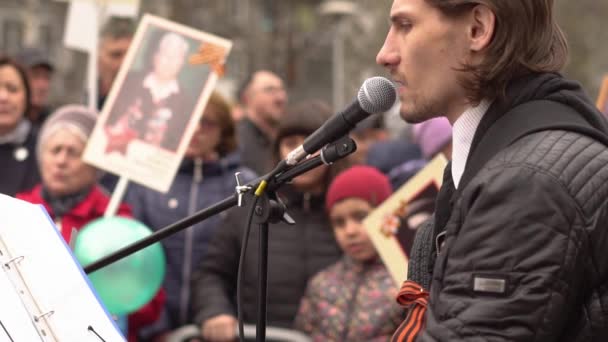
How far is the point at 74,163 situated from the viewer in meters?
5.60

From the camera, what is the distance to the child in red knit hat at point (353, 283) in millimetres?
4926

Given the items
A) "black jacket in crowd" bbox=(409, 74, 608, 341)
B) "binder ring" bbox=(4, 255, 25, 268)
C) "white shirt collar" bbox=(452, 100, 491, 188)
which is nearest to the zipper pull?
"binder ring" bbox=(4, 255, 25, 268)

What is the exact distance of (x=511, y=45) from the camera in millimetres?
2436

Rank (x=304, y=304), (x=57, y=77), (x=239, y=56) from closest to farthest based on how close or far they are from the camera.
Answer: (x=304, y=304)
(x=57, y=77)
(x=239, y=56)

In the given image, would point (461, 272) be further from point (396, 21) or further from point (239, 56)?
point (239, 56)

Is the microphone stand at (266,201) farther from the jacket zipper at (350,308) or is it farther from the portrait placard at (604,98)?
the portrait placard at (604,98)

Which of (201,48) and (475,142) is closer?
(475,142)

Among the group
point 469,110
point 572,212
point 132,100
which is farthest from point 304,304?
point 572,212

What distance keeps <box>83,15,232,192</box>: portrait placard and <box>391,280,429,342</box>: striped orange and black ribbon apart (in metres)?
2.91

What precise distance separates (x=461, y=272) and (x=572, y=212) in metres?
0.26

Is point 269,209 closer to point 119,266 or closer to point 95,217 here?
point 119,266

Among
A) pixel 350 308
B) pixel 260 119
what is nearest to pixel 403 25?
pixel 350 308

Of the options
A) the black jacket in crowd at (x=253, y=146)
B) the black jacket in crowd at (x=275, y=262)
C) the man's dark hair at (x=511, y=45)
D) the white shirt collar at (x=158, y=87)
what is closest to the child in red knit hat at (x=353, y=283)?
the black jacket in crowd at (x=275, y=262)

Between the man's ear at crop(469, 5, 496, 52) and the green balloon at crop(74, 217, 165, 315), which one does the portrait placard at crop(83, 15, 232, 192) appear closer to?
the green balloon at crop(74, 217, 165, 315)
